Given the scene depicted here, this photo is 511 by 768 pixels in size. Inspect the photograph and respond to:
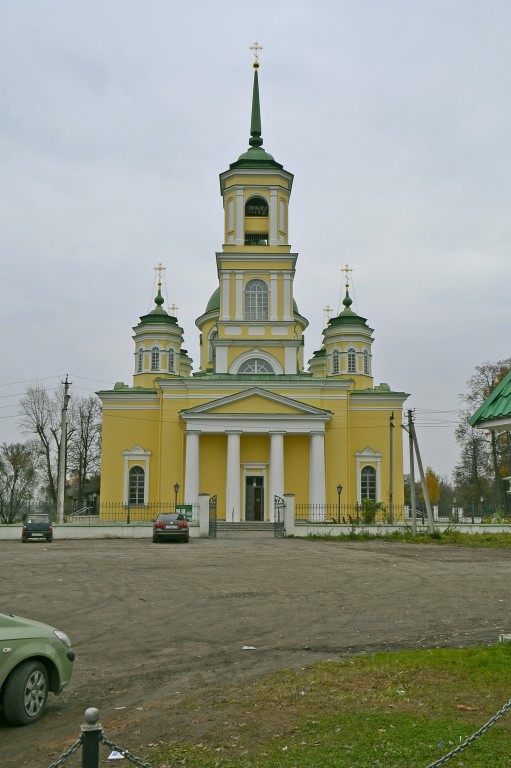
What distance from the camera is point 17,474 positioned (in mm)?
58781

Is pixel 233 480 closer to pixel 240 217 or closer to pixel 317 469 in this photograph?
pixel 317 469

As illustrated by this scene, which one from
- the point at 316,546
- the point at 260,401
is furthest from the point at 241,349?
the point at 316,546

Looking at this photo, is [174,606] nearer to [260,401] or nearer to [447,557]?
[447,557]

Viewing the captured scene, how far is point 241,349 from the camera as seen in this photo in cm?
4459

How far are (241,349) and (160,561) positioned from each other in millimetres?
24776

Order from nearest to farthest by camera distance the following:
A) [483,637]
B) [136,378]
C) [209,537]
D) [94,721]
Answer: [94,721] < [483,637] < [209,537] < [136,378]

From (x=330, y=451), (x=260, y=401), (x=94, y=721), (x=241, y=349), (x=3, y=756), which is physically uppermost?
(x=241, y=349)

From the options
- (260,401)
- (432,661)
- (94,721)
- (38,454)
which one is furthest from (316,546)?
(38,454)

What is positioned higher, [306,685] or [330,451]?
[330,451]

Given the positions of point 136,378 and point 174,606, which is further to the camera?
point 136,378

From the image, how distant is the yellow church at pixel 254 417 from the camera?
40.9 metres

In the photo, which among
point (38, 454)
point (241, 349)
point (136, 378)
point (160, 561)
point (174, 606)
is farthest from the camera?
point (38, 454)

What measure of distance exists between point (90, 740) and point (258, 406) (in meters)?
37.3

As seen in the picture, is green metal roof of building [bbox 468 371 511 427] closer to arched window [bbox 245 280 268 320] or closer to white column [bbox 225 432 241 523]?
white column [bbox 225 432 241 523]
